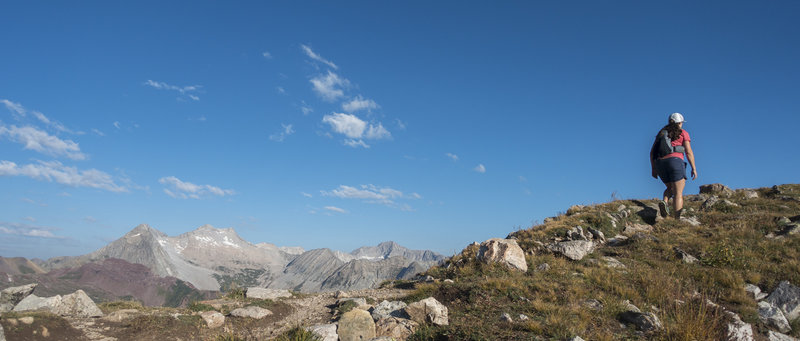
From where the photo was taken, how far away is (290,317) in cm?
1191

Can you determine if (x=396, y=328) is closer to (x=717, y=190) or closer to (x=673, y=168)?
(x=673, y=168)

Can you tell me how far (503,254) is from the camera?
43.1 ft

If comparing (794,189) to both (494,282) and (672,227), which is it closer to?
(672,227)

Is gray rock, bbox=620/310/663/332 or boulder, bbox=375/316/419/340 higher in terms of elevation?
gray rock, bbox=620/310/663/332

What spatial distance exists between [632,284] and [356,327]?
7571mm

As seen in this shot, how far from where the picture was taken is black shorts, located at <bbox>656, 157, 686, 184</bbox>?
12.1m

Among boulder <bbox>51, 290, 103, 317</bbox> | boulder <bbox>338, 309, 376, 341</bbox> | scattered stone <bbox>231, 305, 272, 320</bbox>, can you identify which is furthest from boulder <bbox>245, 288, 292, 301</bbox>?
boulder <bbox>338, 309, 376, 341</bbox>

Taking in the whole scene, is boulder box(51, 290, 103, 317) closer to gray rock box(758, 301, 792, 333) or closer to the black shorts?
gray rock box(758, 301, 792, 333)

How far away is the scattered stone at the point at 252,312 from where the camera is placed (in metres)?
11.6

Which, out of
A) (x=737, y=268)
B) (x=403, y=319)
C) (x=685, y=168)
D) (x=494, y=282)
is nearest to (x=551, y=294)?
(x=494, y=282)

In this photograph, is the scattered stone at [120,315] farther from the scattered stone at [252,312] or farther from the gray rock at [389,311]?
the gray rock at [389,311]

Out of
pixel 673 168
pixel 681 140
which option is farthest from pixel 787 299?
pixel 681 140

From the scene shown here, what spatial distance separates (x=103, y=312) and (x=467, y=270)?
508 inches

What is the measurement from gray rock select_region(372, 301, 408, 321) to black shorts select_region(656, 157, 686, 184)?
10.2 meters
